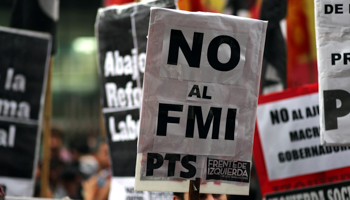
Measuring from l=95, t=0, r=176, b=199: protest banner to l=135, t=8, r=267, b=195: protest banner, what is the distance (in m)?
1.15

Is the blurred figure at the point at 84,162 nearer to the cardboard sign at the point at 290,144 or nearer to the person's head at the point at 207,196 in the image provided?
the cardboard sign at the point at 290,144

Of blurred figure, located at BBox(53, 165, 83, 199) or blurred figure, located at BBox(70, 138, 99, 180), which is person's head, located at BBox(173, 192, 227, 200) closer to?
blurred figure, located at BBox(53, 165, 83, 199)

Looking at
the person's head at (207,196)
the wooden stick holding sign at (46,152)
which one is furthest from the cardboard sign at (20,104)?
the person's head at (207,196)

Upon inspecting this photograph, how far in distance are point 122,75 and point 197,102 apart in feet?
4.48

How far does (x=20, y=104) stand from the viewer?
15.9 feet

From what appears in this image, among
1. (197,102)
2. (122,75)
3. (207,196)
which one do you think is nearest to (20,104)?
(122,75)

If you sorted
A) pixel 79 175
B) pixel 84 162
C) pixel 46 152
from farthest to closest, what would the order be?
pixel 84 162
pixel 79 175
pixel 46 152

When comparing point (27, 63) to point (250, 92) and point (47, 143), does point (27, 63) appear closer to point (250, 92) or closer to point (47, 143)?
point (47, 143)

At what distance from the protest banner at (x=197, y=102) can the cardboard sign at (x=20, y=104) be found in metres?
2.29

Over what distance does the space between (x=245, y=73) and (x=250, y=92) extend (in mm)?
104

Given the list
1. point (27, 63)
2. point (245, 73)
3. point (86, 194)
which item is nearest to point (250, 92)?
point (245, 73)

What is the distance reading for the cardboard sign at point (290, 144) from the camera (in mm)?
3961

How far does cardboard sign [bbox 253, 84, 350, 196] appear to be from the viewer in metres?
3.96

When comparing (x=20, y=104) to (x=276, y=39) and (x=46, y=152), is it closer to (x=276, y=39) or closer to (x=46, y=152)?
(x=46, y=152)
